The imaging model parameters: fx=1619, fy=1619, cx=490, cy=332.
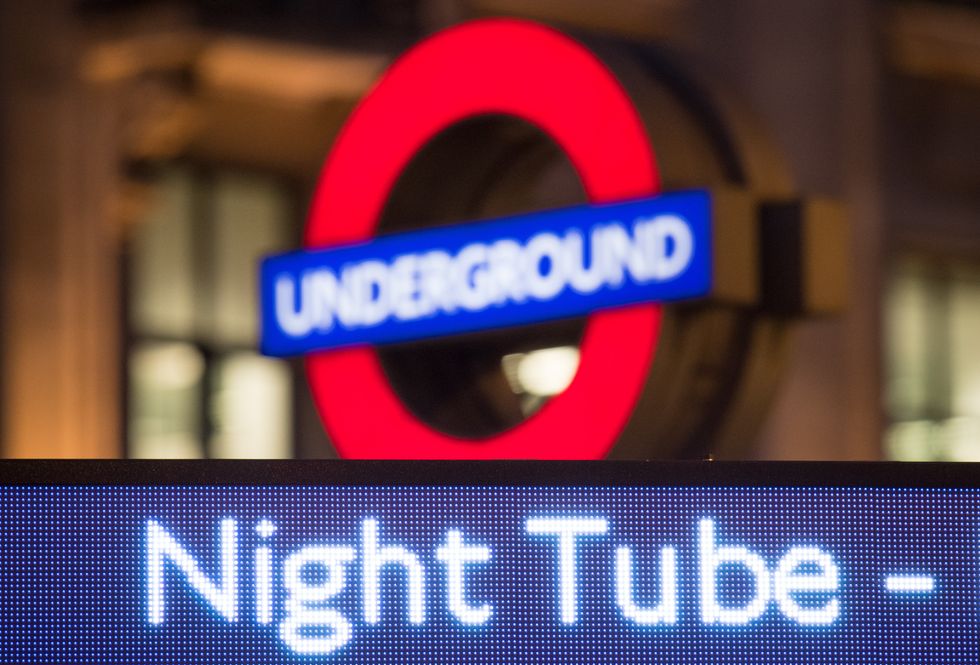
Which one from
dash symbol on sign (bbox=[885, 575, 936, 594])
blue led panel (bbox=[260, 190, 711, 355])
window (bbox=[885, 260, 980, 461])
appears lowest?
dash symbol on sign (bbox=[885, 575, 936, 594])

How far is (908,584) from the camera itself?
8.57 ft

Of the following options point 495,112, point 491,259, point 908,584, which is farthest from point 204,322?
point 908,584

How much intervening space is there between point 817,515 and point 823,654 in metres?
0.22

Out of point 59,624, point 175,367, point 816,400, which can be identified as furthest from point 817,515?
point 175,367

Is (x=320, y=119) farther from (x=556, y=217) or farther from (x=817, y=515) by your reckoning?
(x=817, y=515)

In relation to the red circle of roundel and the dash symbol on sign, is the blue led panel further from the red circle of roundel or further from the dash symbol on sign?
the dash symbol on sign

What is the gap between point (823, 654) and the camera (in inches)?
102

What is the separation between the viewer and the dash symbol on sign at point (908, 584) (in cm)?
261

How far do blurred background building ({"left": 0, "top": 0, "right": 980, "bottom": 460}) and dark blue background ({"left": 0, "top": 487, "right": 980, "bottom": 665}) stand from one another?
156cm

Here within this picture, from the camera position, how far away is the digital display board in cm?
260

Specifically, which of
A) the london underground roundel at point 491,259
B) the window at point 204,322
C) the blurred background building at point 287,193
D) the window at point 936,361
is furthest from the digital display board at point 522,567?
the window at point 936,361

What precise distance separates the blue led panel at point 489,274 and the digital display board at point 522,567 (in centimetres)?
133

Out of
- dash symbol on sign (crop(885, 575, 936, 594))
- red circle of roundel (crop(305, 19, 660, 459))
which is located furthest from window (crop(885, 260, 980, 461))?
dash symbol on sign (crop(885, 575, 936, 594))

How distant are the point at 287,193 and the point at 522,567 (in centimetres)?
1250
